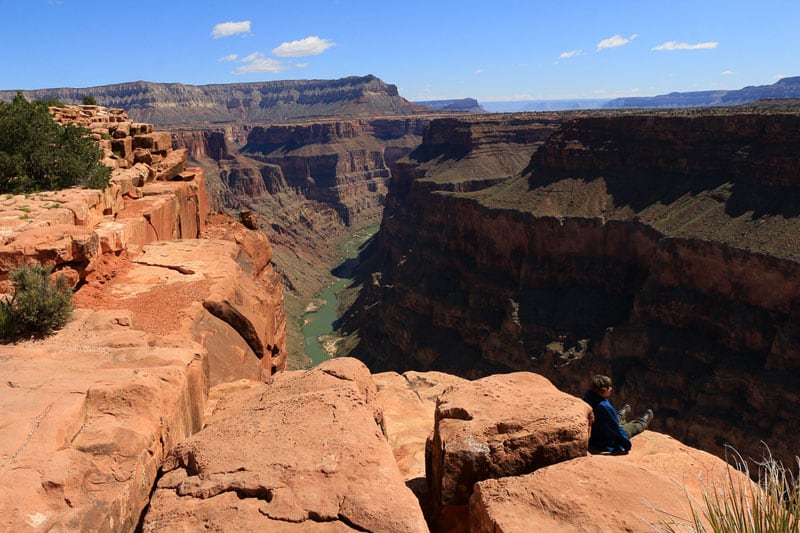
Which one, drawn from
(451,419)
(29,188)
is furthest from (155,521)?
(29,188)

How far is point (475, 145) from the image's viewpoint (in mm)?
105312

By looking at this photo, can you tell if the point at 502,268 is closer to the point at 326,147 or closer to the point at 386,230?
the point at 386,230

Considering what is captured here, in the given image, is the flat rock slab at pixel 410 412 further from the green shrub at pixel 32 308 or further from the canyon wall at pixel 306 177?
the canyon wall at pixel 306 177

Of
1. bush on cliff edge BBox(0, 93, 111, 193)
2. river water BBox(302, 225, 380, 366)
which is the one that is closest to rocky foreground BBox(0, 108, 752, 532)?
bush on cliff edge BBox(0, 93, 111, 193)

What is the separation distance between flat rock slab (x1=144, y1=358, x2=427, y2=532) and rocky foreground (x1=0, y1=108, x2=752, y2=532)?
2 centimetres

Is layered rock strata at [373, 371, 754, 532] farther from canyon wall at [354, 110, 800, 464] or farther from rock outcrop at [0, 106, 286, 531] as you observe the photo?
canyon wall at [354, 110, 800, 464]

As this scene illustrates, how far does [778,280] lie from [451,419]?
3996cm

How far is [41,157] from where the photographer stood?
19.0 m

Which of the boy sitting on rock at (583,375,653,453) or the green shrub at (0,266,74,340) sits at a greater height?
the green shrub at (0,266,74,340)

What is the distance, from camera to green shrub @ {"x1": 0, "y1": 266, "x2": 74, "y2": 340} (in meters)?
10.2

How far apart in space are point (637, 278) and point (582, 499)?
4809cm

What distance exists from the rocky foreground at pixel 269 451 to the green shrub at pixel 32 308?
0.36 metres

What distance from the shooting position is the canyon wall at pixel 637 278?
39.4 meters

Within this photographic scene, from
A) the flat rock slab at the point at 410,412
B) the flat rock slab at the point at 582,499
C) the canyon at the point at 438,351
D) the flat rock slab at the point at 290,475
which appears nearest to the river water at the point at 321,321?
the canyon at the point at 438,351
